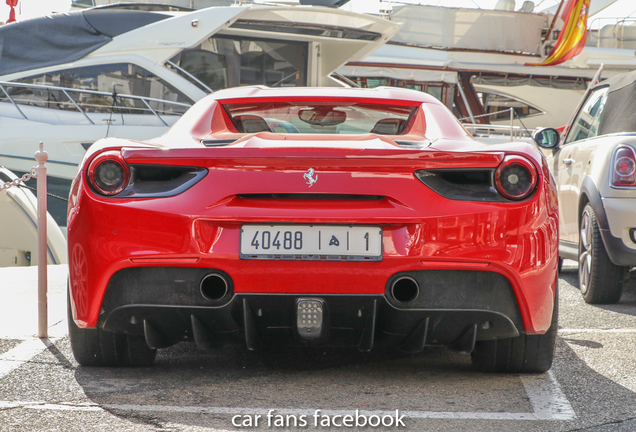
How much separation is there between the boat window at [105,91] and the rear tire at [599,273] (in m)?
8.44

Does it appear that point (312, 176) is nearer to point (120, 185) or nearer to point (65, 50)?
point (120, 185)

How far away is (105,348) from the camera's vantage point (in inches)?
118

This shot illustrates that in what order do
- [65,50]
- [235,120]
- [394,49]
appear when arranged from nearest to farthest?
[235,120] < [65,50] < [394,49]

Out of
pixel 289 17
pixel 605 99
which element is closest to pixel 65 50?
pixel 289 17

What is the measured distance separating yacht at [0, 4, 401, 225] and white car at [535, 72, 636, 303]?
737cm

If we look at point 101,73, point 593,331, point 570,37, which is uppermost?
point 570,37

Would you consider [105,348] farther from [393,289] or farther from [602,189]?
[602,189]

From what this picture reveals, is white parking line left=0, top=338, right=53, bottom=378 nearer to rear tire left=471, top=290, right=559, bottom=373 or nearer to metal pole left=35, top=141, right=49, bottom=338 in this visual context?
metal pole left=35, top=141, right=49, bottom=338

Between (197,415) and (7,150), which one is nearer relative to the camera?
(197,415)

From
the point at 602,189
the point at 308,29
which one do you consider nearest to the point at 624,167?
the point at 602,189

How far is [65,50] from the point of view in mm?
12469

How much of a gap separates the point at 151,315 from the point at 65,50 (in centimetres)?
1086

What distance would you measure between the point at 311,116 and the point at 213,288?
1206 mm

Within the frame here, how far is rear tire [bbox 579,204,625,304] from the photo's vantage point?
5008 millimetres
